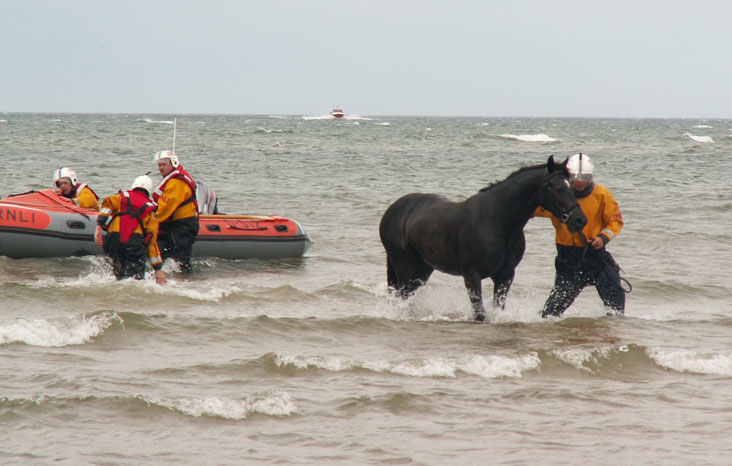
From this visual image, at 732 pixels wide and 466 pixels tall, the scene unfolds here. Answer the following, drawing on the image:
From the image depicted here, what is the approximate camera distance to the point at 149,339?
26.7 ft

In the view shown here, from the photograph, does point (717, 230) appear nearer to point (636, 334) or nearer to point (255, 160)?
point (636, 334)

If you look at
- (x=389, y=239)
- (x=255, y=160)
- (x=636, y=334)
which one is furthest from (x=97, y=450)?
(x=255, y=160)

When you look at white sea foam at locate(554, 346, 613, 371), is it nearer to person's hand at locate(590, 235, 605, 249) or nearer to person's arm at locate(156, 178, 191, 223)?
person's hand at locate(590, 235, 605, 249)

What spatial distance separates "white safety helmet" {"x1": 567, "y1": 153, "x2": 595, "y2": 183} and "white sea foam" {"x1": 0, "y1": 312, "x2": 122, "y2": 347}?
14.6 ft

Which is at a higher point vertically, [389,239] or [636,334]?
[389,239]

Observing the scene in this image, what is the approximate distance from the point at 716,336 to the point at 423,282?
301 cm

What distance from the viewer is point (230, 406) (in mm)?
5957

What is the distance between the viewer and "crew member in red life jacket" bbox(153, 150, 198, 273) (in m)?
11.3

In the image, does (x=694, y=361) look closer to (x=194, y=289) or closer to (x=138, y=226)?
(x=194, y=289)

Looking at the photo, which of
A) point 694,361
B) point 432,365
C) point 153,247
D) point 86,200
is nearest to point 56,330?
point 153,247

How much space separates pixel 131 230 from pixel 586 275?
5.27 metres

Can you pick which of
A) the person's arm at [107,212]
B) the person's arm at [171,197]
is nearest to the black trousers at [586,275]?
the person's arm at [107,212]

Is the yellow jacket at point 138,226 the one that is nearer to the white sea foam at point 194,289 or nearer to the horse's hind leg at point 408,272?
the white sea foam at point 194,289

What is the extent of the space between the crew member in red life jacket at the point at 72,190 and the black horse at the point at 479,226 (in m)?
5.77
